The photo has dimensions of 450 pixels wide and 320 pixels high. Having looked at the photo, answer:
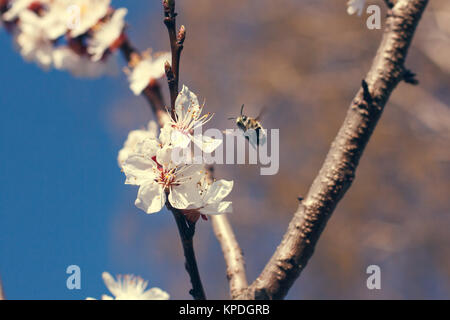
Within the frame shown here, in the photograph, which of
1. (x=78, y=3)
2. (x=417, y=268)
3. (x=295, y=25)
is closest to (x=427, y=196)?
(x=417, y=268)

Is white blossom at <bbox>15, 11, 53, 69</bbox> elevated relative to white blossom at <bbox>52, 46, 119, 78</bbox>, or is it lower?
elevated

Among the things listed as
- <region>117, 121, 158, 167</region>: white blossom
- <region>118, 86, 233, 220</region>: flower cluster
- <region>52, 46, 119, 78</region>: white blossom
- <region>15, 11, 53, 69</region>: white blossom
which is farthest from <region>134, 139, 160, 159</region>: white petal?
<region>15, 11, 53, 69</region>: white blossom

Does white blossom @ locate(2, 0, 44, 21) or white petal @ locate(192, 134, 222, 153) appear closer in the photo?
white petal @ locate(192, 134, 222, 153)

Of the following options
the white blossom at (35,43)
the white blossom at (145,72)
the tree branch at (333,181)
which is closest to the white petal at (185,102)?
the tree branch at (333,181)

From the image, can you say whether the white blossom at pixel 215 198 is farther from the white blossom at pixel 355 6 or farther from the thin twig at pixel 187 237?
the white blossom at pixel 355 6

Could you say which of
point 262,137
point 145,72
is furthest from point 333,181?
point 145,72

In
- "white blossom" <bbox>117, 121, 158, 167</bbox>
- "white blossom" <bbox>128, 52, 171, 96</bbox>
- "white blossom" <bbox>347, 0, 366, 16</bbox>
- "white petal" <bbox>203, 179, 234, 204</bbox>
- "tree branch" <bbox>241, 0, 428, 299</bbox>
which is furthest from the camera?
"white blossom" <bbox>128, 52, 171, 96</bbox>

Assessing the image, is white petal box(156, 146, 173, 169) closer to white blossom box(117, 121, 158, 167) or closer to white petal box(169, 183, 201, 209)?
white petal box(169, 183, 201, 209)
